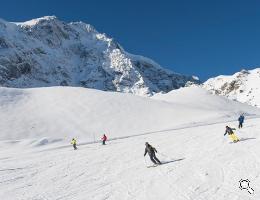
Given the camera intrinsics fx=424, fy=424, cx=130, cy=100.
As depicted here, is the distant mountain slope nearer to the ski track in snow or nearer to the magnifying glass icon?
the ski track in snow

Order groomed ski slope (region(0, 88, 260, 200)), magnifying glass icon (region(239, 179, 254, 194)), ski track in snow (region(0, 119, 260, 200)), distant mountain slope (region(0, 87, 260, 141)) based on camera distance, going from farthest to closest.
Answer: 1. distant mountain slope (region(0, 87, 260, 141))
2. groomed ski slope (region(0, 88, 260, 200))
3. ski track in snow (region(0, 119, 260, 200))
4. magnifying glass icon (region(239, 179, 254, 194))

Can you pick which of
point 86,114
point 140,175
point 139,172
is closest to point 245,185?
point 140,175

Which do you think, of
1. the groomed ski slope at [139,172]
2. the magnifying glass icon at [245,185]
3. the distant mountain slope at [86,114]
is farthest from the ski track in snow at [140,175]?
the distant mountain slope at [86,114]

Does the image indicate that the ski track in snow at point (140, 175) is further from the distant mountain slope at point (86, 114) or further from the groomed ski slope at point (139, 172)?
the distant mountain slope at point (86, 114)

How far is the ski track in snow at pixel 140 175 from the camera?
18.3 m

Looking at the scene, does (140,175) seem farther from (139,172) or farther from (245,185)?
(245,185)

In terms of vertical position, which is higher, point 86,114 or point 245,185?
point 86,114

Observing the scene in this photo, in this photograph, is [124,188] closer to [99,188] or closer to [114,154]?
[99,188]

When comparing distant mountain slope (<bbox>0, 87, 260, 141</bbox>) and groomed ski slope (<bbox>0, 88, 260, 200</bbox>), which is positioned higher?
distant mountain slope (<bbox>0, 87, 260, 141</bbox>)

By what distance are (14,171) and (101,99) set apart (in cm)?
5351

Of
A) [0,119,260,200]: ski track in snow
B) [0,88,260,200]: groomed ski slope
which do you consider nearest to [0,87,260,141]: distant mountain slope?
[0,88,260,200]: groomed ski slope

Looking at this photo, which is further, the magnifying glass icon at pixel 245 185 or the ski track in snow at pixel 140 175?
the ski track in snow at pixel 140 175

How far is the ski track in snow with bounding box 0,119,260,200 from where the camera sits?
18281 millimetres

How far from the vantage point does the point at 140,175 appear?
2231 centimetres
